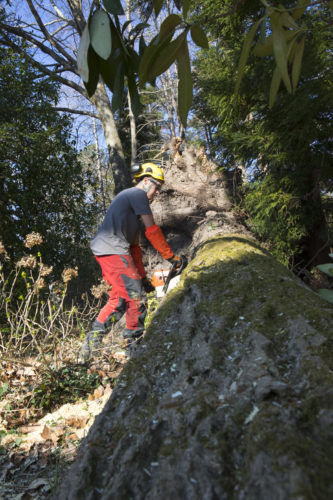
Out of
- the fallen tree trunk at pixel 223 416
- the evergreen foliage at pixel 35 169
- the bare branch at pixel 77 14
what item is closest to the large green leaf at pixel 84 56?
the fallen tree trunk at pixel 223 416

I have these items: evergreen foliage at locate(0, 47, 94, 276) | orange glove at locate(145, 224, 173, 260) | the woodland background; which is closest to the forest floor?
the woodland background

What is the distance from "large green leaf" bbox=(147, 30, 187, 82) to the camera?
91 cm

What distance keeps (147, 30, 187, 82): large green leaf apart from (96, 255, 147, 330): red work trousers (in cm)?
321

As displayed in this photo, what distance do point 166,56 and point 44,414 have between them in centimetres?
281

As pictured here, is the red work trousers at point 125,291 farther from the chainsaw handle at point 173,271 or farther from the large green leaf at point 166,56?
the large green leaf at point 166,56

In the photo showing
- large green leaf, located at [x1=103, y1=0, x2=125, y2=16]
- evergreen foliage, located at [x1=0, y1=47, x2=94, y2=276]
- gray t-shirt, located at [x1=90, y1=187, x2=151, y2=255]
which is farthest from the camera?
evergreen foliage, located at [x1=0, y1=47, x2=94, y2=276]

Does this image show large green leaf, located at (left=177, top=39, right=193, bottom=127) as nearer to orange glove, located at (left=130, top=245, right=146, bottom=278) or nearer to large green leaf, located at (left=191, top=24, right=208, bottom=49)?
large green leaf, located at (left=191, top=24, right=208, bottom=49)

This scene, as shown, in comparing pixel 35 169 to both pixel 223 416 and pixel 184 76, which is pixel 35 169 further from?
pixel 223 416

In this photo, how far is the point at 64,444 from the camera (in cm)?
218

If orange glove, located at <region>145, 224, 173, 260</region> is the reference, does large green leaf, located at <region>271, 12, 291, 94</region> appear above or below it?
above

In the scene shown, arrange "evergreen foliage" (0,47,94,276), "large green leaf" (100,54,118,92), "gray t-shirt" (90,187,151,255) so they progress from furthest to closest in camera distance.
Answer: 1. "evergreen foliage" (0,47,94,276)
2. "gray t-shirt" (90,187,151,255)
3. "large green leaf" (100,54,118,92)

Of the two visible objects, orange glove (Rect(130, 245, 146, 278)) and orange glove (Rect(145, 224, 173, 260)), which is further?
orange glove (Rect(130, 245, 146, 278))

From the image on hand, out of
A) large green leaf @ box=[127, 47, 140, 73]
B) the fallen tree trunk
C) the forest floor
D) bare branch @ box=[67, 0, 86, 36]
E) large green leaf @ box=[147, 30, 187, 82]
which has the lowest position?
the forest floor

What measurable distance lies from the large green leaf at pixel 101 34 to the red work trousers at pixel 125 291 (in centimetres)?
327
